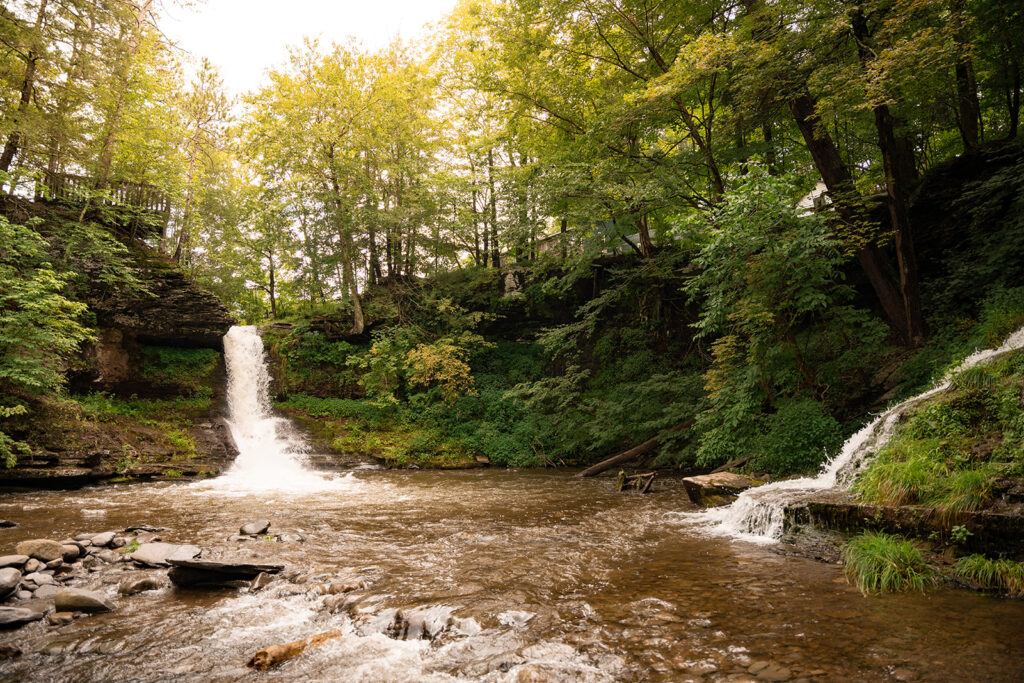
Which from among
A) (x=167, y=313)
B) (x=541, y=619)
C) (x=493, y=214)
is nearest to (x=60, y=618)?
(x=541, y=619)

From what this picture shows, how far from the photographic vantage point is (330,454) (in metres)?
15.2

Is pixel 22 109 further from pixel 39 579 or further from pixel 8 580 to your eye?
pixel 8 580

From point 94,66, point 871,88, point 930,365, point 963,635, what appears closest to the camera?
point 963,635

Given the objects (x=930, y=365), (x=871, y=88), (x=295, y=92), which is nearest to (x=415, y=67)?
(x=295, y=92)

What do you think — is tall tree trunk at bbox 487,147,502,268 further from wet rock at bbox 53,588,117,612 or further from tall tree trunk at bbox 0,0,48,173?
wet rock at bbox 53,588,117,612

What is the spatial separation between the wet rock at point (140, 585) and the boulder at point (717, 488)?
766 cm

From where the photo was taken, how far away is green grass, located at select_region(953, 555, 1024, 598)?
3.90m

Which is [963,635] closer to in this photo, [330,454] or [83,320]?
[330,454]

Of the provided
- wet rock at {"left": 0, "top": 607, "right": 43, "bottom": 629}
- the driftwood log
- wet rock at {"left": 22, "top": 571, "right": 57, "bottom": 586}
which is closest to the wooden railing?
wet rock at {"left": 22, "top": 571, "right": 57, "bottom": 586}

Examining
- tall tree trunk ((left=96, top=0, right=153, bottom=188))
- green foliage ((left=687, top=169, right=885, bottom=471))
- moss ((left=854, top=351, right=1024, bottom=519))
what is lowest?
moss ((left=854, top=351, right=1024, bottom=519))

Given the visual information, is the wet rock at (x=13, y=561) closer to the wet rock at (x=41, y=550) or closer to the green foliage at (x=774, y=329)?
the wet rock at (x=41, y=550)

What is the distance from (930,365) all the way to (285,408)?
18.2m

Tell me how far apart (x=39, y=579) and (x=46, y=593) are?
468mm

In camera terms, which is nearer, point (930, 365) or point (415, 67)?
point (930, 365)
